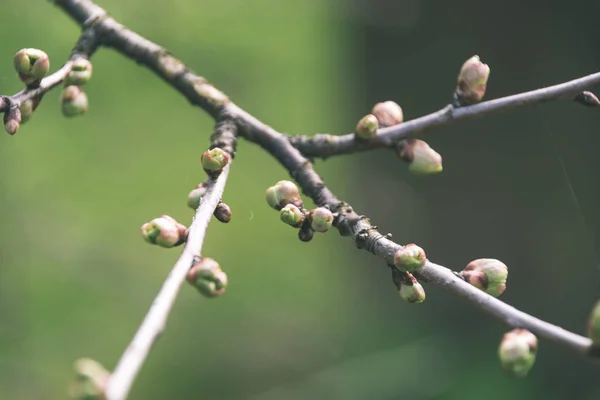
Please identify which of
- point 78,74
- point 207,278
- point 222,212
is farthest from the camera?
point 78,74

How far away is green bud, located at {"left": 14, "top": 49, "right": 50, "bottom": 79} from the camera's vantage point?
0.52m

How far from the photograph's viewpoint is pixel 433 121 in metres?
0.55

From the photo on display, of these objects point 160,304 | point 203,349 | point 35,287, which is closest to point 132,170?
point 35,287

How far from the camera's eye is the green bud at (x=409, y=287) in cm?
47

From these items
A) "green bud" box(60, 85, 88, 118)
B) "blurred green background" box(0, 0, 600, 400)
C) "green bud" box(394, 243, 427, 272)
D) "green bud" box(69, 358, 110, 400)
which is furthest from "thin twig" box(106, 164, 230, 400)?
"blurred green background" box(0, 0, 600, 400)

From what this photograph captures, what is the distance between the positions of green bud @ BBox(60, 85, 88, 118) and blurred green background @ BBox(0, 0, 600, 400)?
92 cm

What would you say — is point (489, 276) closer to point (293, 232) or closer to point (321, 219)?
point (321, 219)

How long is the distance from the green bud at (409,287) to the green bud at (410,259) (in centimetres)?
3

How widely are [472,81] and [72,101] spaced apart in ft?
1.21

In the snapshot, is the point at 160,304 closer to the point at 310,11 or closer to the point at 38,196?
the point at 38,196

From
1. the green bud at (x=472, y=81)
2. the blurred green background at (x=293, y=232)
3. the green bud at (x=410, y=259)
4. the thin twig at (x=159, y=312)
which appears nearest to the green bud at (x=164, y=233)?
the thin twig at (x=159, y=312)

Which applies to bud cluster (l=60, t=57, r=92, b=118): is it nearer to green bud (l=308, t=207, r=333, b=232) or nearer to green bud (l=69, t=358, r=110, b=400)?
green bud (l=308, t=207, r=333, b=232)

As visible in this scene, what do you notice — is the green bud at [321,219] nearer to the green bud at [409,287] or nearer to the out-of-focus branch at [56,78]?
the green bud at [409,287]

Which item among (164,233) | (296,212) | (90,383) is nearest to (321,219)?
(296,212)
